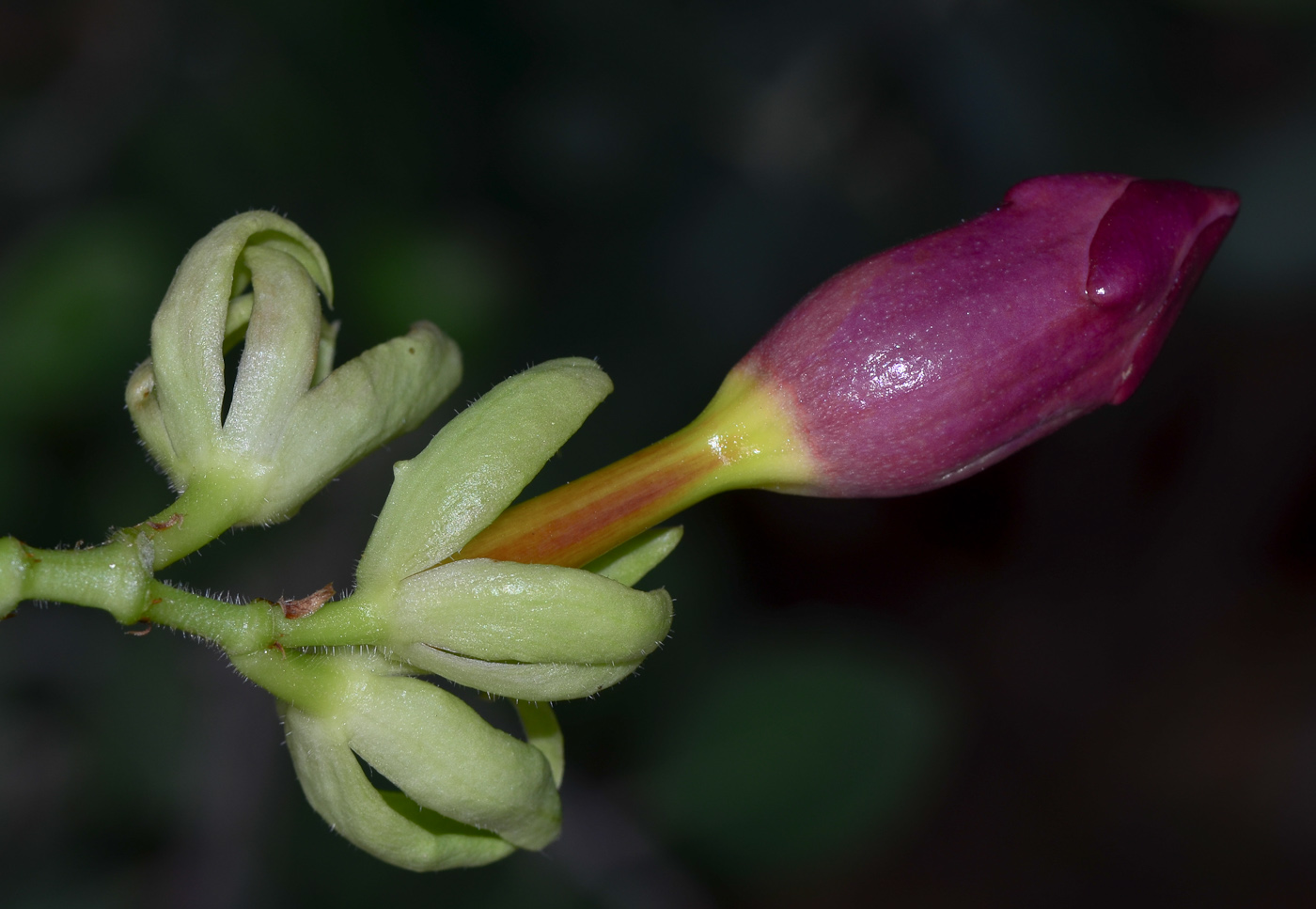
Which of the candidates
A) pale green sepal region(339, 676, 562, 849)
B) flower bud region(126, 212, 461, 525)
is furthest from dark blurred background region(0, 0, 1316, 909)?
pale green sepal region(339, 676, 562, 849)

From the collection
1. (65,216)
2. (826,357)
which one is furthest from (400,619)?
(65,216)

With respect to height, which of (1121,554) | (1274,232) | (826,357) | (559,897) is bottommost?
(1121,554)

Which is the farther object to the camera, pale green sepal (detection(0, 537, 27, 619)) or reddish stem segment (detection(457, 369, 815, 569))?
reddish stem segment (detection(457, 369, 815, 569))

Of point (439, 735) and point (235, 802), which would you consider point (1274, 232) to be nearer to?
point (439, 735)

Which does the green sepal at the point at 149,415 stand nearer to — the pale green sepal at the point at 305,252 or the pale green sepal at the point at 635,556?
the pale green sepal at the point at 305,252

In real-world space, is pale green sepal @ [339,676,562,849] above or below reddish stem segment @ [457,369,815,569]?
below

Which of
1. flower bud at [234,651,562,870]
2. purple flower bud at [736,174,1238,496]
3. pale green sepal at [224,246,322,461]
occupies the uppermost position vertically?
pale green sepal at [224,246,322,461]

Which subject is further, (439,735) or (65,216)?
(65,216)

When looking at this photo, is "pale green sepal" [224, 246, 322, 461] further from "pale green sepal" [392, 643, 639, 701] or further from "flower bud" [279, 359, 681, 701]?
"pale green sepal" [392, 643, 639, 701]
